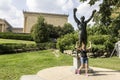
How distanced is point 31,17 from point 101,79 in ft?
271

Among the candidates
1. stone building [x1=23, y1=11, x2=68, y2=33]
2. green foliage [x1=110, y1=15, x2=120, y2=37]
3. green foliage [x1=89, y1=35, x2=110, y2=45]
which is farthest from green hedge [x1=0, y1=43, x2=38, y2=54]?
stone building [x1=23, y1=11, x2=68, y2=33]

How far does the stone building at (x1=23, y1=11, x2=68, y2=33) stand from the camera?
91725 mm

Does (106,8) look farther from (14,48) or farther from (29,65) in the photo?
(14,48)

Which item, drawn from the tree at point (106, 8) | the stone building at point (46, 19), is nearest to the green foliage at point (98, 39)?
the tree at point (106, 8)

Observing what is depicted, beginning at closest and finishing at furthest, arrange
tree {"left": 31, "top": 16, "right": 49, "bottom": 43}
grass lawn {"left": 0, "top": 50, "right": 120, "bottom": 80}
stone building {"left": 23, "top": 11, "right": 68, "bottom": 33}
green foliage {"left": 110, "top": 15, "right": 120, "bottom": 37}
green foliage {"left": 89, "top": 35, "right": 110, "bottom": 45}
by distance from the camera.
A: 1. grass lawn {"left": 0, "top": 50, "right": 120, "bottom": 80}
2. green foliage {"left": 110, "top": 15, "right": 120, "bottom": 37}
3. green foliage {"left": 89, "top": 35, "right": 110, "bottom": 45}
4. tree {"left": 31, "top": 16, "right": 49, "bottom": 43}
5. stone building {"left": 23, "top": 11, "right": 68, "bottom": 33}

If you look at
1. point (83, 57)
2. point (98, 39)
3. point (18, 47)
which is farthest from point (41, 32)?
point (83, 57)

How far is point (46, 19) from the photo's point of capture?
3816 inches

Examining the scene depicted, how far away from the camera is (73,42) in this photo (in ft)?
100

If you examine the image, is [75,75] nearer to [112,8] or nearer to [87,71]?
[87,71]

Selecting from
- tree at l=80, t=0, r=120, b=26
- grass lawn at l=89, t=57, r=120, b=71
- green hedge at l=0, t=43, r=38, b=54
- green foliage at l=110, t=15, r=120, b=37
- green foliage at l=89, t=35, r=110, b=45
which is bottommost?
grass lawn at l=89, t=57, r=120, b=71

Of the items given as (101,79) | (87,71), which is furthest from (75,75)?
(101,79)

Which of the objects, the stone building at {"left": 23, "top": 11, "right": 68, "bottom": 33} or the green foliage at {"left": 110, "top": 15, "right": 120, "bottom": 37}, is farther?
the stone building at {"left": 23, "top": 11, "right": 68, "bottom": 33}

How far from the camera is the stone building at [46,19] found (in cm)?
9172

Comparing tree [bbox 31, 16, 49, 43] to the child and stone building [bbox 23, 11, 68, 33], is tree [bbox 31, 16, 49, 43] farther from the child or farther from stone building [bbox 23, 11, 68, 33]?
stone building [bbox 23, 11, 68, 33]
